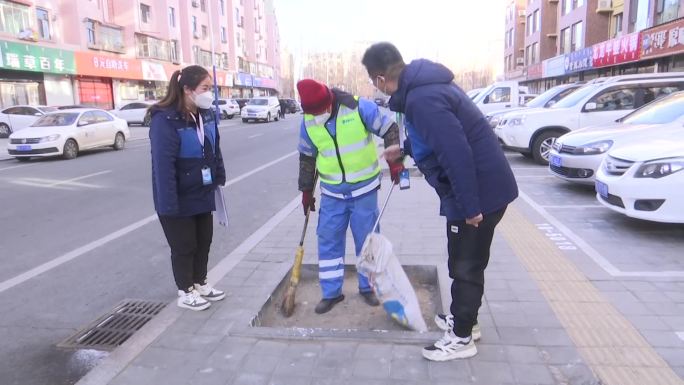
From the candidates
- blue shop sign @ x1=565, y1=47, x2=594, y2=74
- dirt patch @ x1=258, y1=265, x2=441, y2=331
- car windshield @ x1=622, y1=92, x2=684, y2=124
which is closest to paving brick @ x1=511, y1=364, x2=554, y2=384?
dirt patch @ x1=258, y1=265, x2=441, y2=331

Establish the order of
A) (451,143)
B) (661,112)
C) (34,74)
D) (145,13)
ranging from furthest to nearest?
(145,13), (34,74), (661,112), (451,143)

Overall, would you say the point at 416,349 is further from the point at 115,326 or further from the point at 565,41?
the point at 565,41

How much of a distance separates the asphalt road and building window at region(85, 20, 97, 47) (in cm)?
2385

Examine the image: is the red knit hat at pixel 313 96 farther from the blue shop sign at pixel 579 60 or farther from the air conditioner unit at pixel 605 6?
the air conditioner unit at pixel 605 6

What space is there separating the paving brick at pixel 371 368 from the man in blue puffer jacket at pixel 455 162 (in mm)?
264

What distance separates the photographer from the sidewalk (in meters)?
2.89

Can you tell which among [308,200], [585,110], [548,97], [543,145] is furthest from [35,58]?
A: [308,200]

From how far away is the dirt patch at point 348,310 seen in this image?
12.6 feet

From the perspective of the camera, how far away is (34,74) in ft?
91.0

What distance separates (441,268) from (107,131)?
14.8m

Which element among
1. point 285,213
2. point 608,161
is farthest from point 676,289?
point 285,213

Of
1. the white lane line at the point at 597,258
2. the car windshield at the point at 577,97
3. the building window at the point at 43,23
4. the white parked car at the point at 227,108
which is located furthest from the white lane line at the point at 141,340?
the white parked car at the point at 227,108

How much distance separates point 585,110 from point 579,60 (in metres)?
25.4

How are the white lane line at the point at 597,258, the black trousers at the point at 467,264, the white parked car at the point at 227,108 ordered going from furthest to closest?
the white parked car at the point at 227,108 < the white lane line at the point at 597,258 < the black trousers at the point at 467,264
